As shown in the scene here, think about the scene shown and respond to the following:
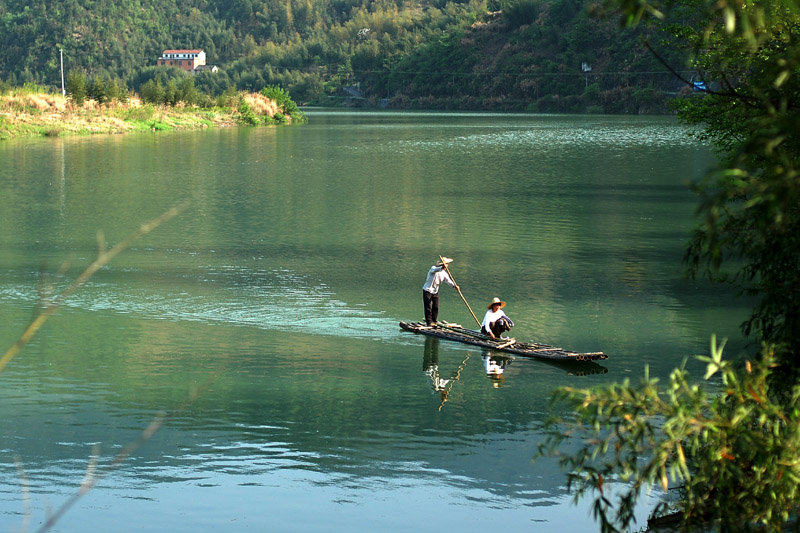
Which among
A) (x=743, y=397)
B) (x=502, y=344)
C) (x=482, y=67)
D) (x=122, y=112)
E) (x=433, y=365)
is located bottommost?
(x=433, y=365)

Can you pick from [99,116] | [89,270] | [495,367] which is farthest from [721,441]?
[99,116]

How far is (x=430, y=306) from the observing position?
1741 centimetres

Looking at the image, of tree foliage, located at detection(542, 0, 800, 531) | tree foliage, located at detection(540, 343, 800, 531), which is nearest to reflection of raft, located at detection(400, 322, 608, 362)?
tree foliage, located at detection(542, 0, 800, 531)

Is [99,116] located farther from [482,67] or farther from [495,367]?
[482,67]

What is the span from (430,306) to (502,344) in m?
1.90

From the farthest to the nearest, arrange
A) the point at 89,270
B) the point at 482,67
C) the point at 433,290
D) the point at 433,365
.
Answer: the point at 482,67
the point at 433,290
the point at 433,365
the point at 89,270

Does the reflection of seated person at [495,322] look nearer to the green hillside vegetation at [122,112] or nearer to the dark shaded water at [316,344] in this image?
the dark shaded water at [316,344]

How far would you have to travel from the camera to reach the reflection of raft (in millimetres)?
15102

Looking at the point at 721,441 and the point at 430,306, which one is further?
the point at 430,306

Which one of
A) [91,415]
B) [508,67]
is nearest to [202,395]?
[91,415]

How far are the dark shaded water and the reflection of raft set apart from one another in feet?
0.71

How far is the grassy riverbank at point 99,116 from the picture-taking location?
69.4 metres

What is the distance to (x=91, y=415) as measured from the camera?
13.4m

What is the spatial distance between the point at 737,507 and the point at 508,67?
14600cm
